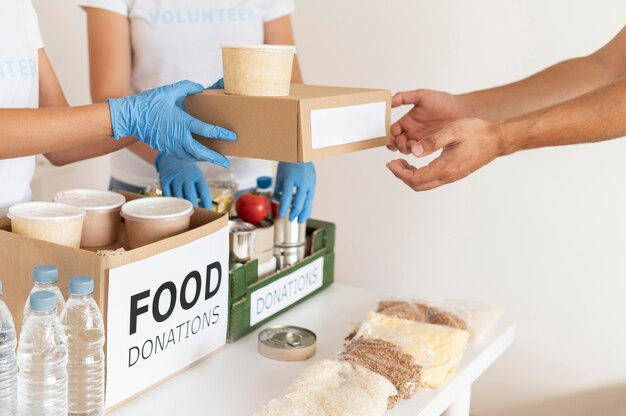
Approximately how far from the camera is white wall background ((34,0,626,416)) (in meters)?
2.40

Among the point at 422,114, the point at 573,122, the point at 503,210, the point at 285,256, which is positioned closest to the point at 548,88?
the point at 422,114

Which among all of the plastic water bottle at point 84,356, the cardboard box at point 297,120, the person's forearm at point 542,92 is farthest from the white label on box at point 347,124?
the person's forearm at point 542,92

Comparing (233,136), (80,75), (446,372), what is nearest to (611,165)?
(446,372)

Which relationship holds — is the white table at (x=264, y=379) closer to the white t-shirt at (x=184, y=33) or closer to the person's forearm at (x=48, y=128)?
the person's forearm at (x=48, y=128)

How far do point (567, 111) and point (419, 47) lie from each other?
1190 millimetres

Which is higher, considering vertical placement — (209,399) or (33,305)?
(33,305)

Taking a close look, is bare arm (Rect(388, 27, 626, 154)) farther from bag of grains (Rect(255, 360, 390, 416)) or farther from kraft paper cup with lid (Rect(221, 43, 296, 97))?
bag of grains (Rect(255, 360, 390, 416))

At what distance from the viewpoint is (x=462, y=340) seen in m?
1.41

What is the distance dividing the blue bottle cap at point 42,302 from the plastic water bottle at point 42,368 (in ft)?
0.05

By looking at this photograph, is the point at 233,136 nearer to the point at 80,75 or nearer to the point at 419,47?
the point at 419,47

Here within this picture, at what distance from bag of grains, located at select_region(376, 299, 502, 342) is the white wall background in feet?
3.19

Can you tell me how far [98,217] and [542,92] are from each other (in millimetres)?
1275

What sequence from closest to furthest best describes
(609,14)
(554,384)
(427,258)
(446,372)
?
(446,372) < (609,14) < (554,384) < (427,258)

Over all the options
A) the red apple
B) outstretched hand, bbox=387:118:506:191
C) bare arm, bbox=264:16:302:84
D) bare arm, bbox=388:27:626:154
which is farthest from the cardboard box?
bare arm, bbox=264:16:302:84
